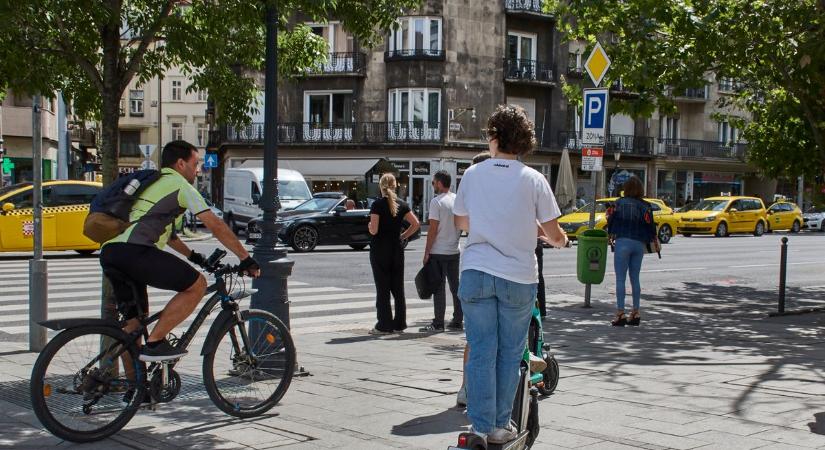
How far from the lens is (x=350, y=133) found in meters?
45.9

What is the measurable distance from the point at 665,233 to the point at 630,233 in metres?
22.9

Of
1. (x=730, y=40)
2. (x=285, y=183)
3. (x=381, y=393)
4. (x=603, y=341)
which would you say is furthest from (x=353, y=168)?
(x=381, y=393)

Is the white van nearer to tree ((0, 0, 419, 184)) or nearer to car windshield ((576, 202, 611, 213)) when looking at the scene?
car windshield ((576, 202, 611, 213))

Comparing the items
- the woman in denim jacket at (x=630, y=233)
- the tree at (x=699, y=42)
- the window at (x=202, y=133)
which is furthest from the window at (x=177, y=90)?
the woman in denim jacket at (x=630, y=233)

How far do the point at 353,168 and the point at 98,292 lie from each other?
31.8 metres

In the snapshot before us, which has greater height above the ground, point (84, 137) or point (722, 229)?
point (84, 137)

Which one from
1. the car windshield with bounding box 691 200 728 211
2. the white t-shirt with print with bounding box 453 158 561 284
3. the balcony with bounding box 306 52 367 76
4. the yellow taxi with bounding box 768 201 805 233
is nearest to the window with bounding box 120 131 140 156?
the balcony with bounding box 306 52 367 76

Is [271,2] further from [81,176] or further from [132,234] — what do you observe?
[81,176]

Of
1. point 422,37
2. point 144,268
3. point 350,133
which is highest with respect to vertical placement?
point 422,37

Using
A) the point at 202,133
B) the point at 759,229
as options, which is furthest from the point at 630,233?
the point at 202,133

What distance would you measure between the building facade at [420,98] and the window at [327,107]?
48 millimetres

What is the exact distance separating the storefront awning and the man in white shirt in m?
34.7

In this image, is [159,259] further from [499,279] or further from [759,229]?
[759,229]

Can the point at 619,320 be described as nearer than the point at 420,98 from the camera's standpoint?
Yes
